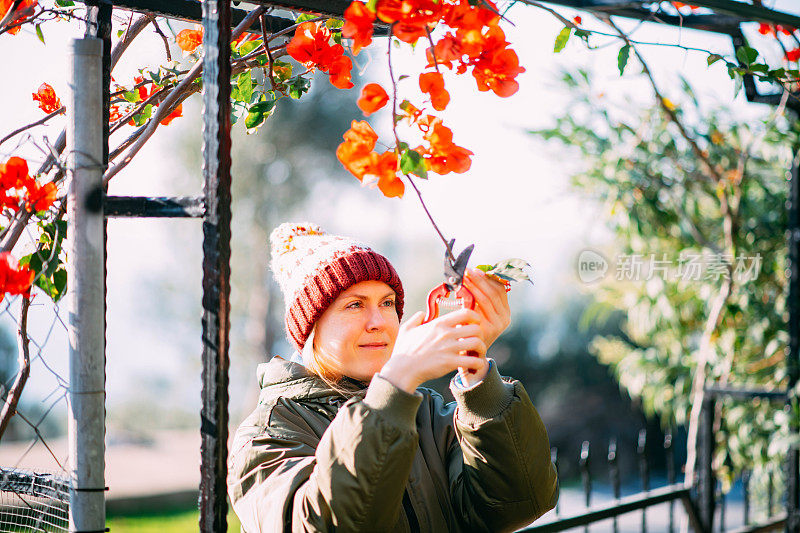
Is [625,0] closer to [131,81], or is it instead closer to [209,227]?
[209,227]

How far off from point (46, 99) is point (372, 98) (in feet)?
2.42

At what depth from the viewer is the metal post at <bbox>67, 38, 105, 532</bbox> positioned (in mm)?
954

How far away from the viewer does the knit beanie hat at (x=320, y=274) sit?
4.23 ft

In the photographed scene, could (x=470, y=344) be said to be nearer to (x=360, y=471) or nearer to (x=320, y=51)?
(x=360, y=471)

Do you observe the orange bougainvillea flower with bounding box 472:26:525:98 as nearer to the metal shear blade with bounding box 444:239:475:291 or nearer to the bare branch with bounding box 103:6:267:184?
the metal shear blade with bounding box 444:239:475:291

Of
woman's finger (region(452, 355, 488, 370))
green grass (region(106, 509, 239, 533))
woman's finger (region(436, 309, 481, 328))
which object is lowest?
green grass (region(106, 509, 239, 533))

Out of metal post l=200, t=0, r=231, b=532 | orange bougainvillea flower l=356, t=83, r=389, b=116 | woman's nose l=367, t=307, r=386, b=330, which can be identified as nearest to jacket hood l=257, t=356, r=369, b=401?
woman's nose l=367, t=307, r=386, b=330

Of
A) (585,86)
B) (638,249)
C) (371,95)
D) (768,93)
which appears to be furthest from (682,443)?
(371,95)

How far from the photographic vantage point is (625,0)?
1168 mm

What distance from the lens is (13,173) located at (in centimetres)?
102

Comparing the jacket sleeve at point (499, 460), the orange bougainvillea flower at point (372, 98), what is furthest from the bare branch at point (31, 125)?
the jacket sleeve at point (499, 460)

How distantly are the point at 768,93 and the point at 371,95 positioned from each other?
1.90 meters

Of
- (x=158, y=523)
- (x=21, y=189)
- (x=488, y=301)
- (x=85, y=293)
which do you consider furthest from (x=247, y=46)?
(x=158, y=523)

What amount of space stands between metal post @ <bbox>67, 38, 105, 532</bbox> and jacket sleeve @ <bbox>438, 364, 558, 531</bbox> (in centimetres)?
52
